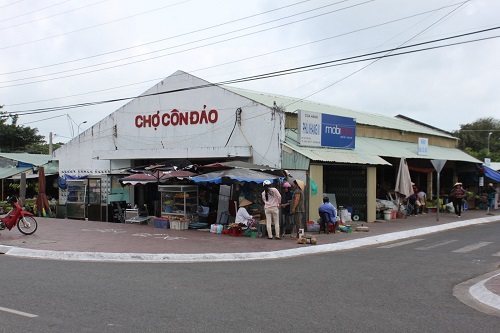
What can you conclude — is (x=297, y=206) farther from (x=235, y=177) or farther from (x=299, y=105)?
(x=299, y=105)

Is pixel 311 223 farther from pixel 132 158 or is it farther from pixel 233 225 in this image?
pixel 132 158

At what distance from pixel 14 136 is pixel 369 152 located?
128 ft

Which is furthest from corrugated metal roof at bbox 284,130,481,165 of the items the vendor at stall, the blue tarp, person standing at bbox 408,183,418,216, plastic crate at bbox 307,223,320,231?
the vendor at stall

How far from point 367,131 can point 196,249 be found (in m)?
15.3

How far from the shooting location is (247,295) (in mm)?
7922

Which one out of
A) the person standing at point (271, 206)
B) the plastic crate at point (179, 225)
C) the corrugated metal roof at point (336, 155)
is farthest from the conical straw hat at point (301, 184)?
the plastic crate at point (179, 225)

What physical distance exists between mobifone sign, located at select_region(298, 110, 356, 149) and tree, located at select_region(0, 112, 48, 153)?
37.7 meters

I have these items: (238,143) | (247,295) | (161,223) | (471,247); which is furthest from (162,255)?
(238,143)

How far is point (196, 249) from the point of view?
44.3ft

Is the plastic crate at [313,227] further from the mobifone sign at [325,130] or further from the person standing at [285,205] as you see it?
the mobifone sign at [325,130]

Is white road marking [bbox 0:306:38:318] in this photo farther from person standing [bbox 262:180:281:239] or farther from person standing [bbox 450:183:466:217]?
person standing [bbox 450:183:466:217]

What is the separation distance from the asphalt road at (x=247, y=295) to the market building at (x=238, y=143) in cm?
775

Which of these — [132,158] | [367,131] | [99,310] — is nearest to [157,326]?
[99,310]

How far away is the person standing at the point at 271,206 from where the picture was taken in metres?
15.8
